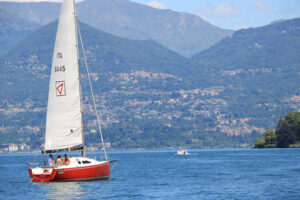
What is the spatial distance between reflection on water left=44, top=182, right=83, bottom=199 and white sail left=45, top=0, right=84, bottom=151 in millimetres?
4003

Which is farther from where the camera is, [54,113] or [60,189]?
[54,113]

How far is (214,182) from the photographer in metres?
71.6

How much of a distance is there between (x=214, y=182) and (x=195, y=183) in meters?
2.21

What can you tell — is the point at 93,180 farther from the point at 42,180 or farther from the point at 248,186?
the point at 248,186

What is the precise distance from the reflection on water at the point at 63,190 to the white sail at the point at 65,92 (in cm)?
400

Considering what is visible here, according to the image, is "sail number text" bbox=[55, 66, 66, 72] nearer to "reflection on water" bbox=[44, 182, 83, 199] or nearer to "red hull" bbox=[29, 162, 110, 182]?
"red hull" bbox=[29, 162, 110, 182]

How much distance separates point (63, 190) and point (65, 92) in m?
10.9

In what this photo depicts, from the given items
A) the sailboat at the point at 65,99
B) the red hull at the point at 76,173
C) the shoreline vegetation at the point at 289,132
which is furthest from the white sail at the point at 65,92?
the shoreline vegetation at the point at 289,132

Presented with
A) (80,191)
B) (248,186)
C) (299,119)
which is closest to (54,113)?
(80,191)

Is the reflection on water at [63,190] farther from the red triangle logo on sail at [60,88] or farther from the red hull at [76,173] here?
the red triangle logo on sail at [60,88]

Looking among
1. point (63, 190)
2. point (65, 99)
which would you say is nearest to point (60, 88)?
point (65, 99)

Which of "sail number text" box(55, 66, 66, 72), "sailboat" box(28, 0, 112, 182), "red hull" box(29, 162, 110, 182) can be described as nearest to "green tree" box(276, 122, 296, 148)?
"red hull" box(29, 162, 110, 182)

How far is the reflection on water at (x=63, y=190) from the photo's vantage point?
57.0 metres

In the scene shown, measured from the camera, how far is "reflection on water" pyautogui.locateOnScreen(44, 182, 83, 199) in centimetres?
5698
